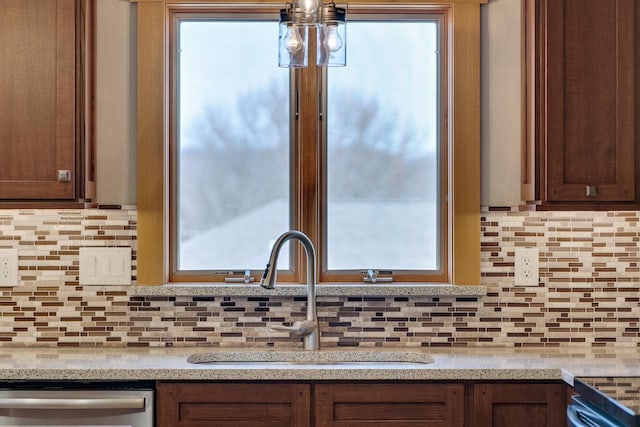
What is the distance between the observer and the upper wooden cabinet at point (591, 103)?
2.45 metres

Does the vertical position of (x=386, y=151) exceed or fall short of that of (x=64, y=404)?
it exceeds it

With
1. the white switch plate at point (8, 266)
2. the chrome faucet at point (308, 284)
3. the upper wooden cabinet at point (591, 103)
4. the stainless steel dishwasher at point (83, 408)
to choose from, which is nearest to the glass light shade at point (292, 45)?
the chrome faucet at point (308, 284)

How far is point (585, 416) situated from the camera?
1.94 m

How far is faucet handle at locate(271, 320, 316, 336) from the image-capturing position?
261 centimetres

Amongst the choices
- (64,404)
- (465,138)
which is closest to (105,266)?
(64,404)

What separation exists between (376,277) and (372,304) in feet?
0.36

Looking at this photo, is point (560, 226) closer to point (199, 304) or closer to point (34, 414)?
point (199, 304)

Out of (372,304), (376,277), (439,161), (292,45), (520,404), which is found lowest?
(520,404)

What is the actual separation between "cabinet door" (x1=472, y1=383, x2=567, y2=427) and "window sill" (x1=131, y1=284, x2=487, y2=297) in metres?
0.52

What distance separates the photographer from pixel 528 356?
2.53m

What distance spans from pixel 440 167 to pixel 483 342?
701 millimetres

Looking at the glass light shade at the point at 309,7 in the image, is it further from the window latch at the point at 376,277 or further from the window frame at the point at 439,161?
the window latch at the point at 376,277

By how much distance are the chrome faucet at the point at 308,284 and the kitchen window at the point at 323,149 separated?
0.58 feet

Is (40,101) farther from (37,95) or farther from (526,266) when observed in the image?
(526,266)
